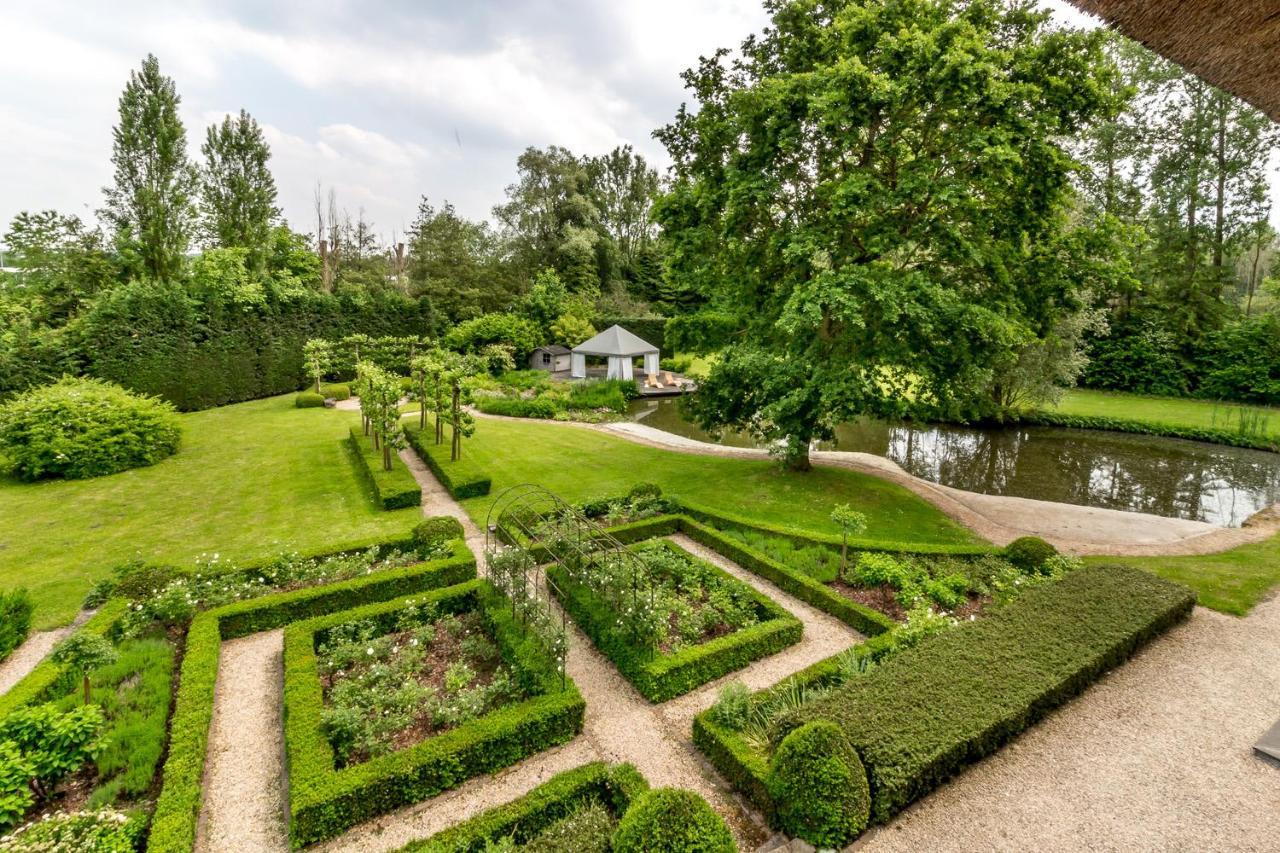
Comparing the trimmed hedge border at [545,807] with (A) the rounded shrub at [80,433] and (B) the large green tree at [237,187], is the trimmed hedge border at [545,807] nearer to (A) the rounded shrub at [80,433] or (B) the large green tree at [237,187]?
(A) the rounded shrub at [80,433]

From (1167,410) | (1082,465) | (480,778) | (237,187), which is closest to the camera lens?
(480,778)

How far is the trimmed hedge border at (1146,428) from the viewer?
19406 millimetres

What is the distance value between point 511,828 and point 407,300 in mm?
29225

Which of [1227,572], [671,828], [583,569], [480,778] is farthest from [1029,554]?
[480,778]

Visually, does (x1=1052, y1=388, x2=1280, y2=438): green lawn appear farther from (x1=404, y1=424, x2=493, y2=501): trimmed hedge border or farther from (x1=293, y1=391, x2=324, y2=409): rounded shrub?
(x1=293, y1=391, x2=324, y2=409): rounded shrub

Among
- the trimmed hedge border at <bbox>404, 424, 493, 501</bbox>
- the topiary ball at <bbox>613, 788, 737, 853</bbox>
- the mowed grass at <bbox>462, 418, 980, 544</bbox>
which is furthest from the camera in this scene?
the trimmed hedge border at <bbox>404, 424, 493, 501</bbox>

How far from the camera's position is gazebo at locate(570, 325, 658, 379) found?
29.5 meters

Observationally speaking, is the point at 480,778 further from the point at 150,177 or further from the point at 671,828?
the point at 150,177

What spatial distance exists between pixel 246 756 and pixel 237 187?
1198 inches

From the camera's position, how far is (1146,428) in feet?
70.8

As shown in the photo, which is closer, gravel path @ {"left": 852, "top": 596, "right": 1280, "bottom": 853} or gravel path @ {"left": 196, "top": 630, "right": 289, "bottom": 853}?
gravel path @ {"left": 852, "top": 596, "right": 1280, "bottom": 853}

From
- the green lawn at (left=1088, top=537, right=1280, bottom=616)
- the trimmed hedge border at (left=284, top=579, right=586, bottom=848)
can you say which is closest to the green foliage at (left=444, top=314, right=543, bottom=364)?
the trimmed hedge border at (left=284, top=579, right=586, bottom=848)

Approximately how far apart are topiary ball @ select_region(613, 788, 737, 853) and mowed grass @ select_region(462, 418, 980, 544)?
24.6ft

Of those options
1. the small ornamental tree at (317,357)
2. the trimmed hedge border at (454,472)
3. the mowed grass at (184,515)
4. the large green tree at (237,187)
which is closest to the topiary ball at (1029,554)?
the trimmed hedge border at (454,472)
